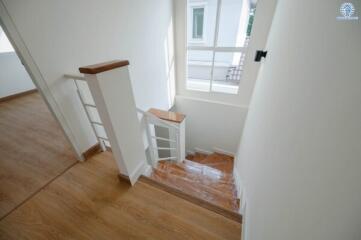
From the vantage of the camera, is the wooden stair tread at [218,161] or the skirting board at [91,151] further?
the wooden stair tread at [218,161]

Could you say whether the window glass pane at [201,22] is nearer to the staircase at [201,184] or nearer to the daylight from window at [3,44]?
the staircase at [201,184]

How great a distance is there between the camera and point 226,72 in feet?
10.4

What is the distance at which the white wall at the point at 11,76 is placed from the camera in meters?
2.90

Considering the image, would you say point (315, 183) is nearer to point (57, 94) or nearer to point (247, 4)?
point (57, 94)

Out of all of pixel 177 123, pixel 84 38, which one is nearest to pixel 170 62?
pixel 177 123

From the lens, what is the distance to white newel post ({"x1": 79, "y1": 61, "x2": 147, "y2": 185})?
87cm

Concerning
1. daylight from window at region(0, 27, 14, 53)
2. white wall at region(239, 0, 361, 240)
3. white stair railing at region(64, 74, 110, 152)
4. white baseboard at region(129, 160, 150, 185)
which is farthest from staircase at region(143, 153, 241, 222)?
daylight from window at region(0, 27, 14, 53)

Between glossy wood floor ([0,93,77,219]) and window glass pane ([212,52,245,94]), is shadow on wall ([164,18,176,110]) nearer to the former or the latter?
window glass pane ([212,52,245,94])

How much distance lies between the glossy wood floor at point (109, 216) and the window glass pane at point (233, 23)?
8.36 ft

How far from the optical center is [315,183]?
1.61 ft

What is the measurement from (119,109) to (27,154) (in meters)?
1.49

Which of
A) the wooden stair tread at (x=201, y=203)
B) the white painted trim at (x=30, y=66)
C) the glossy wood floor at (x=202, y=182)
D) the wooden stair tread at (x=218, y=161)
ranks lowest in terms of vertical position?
the wooden stair tread at (x=218, y=161)

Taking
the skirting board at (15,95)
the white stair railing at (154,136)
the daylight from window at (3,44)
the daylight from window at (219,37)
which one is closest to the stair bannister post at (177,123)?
the white stair railing at (154,136)

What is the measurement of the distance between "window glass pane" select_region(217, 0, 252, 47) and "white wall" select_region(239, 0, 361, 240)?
171 cm
